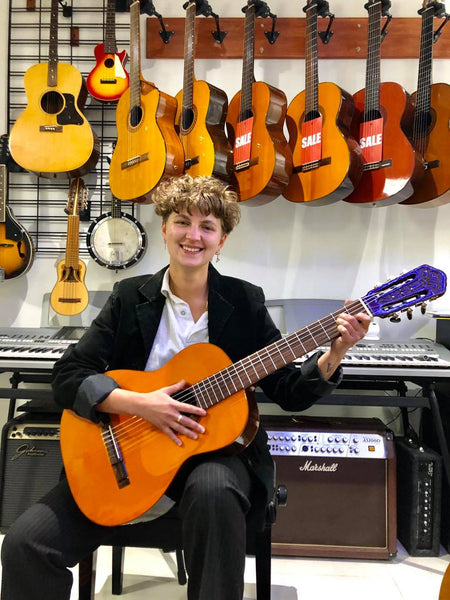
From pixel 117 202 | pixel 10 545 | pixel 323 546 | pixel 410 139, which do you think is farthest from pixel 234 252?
pixel 10 545

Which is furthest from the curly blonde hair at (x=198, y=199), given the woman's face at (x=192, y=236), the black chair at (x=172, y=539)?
the black chair at (x=172, y=539)

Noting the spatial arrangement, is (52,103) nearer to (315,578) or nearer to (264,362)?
(264,362)

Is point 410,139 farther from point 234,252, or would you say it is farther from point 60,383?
point 60,383

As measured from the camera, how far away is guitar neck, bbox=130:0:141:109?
2.29 m

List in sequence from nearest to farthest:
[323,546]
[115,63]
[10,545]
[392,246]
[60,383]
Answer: [10,545], [60,383], [323,546], [115,63], [392,246]

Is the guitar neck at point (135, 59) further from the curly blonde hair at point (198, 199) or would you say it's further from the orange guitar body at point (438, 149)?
the orange guitar body at point (438, 149)

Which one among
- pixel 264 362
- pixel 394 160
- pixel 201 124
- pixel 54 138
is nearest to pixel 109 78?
pixel 54 138

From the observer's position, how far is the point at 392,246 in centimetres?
254

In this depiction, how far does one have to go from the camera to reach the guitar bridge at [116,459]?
4.00 ft

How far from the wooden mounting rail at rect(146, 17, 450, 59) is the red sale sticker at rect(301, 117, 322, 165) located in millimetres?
548

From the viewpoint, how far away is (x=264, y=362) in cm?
127

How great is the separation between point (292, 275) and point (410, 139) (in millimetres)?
844

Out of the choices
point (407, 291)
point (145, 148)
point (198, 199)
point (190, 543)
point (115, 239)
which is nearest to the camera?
point (190, 543)

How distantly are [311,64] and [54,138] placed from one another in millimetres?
1237
